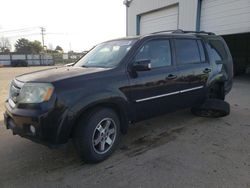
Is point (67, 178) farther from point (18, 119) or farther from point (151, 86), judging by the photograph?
point (151, 86)

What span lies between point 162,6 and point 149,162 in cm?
1335

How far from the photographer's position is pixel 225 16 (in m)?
11.9

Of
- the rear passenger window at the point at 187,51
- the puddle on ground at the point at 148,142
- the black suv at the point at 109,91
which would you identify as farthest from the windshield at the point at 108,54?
the puddle on ground at the point at 148,142

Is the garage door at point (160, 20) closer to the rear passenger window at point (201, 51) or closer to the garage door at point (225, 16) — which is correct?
the garage door at point (225, 16)

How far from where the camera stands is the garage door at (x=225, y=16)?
10961 millimetres

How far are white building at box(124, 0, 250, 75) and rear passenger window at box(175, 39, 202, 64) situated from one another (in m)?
7.27

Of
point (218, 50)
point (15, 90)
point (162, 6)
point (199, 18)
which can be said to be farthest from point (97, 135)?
point (162, 6)

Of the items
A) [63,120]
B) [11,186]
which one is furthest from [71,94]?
[11,186]

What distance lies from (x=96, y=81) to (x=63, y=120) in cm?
72

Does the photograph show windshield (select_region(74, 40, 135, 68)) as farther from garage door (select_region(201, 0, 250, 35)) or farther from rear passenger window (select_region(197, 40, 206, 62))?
garage door (select_region(201, 0, 250, 35))

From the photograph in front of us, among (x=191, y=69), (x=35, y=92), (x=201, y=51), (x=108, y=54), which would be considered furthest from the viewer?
(x=201, y=51)

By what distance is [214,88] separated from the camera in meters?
5.91

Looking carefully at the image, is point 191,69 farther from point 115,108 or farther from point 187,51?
point 115,108

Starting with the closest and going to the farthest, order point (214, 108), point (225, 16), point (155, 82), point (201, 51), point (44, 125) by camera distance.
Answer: point (44, 125) < point (155, 82) < point (201, 51) < point (214, 108) < point (225, 16)
